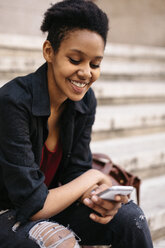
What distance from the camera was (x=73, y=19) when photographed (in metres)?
1.31

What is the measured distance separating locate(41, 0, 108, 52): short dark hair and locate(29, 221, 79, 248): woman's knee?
74 cm

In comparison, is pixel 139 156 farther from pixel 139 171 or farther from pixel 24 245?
pixel 24 245

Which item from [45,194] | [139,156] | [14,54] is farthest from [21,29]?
[45,194]

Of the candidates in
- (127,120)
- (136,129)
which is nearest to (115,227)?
(127,120)

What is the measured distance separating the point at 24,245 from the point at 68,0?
3.44ft

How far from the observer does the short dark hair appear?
51.5 inches

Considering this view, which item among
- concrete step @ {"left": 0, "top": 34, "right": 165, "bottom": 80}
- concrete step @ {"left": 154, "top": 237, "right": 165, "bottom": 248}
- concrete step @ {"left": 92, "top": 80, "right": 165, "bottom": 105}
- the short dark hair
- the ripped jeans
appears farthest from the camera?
concrete step @ {"left": 92, "top": 80, "right": 165, "bottom": 105}

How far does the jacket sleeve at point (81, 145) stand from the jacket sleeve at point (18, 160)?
0.38 meters

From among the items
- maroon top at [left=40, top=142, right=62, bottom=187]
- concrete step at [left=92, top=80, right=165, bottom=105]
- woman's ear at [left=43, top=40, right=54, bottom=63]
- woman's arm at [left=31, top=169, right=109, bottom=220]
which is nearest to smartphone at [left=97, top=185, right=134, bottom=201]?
woman's arm at [left=31, top=169, right=109, bottom=220]

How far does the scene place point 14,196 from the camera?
1.28 m

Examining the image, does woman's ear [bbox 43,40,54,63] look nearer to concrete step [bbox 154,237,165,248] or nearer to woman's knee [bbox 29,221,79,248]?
woman's knee [bbox 29,221,79,248]

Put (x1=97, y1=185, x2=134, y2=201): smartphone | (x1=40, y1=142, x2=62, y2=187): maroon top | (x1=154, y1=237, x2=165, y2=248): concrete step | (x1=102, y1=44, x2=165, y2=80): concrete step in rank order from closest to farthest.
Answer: (x1=97, y1=185, x2=134, y2=201): smartphone < (x1=40, y1=142, x2=62, y2=187): maroon top < (x1=154, y1=237, x2=165, y2=248): concrete step < (x1=102, y1=44, x2=165, y2=80): concrete step

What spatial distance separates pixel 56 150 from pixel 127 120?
60.6 inches

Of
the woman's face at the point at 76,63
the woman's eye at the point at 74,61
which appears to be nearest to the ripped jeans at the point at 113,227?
the woman's face at the point at 76,63
